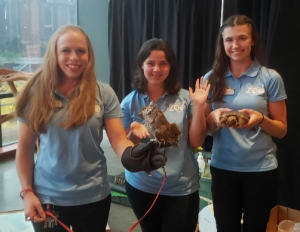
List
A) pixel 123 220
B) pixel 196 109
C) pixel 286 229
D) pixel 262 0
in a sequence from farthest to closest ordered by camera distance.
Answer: pixel 123 220, pixel 262 0, pixel 286 229, pixel 196 109

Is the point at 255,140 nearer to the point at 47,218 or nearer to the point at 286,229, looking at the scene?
the point at 286,229

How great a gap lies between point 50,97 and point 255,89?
996mm

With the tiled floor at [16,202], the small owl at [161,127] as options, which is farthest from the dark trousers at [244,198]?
the tiled floor at [16,202]

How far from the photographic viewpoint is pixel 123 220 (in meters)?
2.70

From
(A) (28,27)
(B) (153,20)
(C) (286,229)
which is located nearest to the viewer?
(C) (286,229)

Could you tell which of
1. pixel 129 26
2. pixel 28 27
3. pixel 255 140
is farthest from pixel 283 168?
pixel 28 27

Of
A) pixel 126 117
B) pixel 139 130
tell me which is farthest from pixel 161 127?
pixel 126 117

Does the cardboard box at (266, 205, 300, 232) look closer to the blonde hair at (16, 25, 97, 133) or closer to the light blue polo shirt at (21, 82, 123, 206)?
the light blue polo shirt at (21, 82, 123, 206)

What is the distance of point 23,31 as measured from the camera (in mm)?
4418

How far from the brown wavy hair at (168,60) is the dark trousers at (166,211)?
1.75ft

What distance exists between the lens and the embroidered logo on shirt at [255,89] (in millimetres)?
1486

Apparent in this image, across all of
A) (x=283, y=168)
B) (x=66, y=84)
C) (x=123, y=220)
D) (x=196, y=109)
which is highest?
(x=66, y=84)

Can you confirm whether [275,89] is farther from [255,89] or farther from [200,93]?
[200,93]

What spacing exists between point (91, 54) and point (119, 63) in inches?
116
